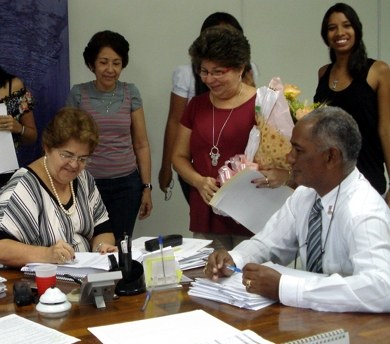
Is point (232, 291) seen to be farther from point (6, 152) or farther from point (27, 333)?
point (6, 152)

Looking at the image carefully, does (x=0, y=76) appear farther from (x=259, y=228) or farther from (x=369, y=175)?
(x=369, y=175)

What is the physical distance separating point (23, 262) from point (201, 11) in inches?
104

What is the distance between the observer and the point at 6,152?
112 inches

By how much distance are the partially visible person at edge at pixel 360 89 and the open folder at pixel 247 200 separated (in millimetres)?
722

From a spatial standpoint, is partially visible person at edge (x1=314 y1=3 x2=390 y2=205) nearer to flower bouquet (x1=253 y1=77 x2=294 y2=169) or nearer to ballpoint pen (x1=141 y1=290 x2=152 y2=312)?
flower bouquet (x1=253 y1=77 x2=294 y2=169)

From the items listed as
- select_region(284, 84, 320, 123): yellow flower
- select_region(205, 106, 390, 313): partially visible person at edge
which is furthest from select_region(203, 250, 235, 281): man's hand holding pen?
select_region(284, 84, 320, 123): yellow flower

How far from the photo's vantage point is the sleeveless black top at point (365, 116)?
299cm

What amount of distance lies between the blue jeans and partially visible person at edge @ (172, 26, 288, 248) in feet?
2.24

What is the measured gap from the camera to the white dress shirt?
1.62 meters

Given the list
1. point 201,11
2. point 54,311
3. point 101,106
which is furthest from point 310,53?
point 54,311

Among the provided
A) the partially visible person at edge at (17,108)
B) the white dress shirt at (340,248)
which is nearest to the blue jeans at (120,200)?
the partially visible person at edge at (17,108)

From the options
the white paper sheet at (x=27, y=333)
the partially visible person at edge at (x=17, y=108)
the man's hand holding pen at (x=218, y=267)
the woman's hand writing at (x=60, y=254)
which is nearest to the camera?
the white paper sheet at (x=27, y=333)

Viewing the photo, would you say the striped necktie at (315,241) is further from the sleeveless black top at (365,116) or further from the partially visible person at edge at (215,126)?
the sleeveless black top at (365,116)

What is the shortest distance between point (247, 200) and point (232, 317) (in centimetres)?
93
